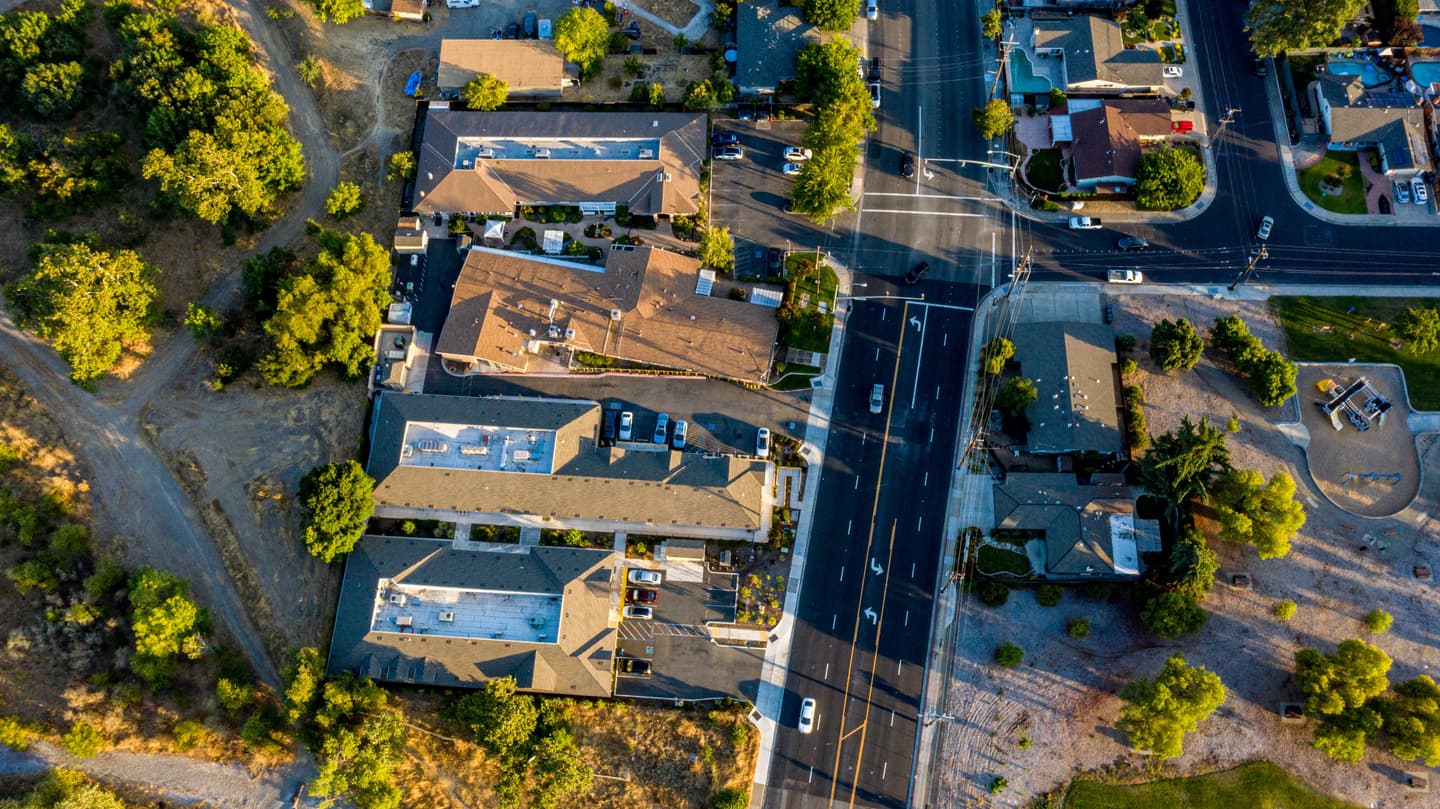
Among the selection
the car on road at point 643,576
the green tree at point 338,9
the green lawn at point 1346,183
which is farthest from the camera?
the green tree at point 338,9

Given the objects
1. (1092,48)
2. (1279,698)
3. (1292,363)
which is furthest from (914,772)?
(1092,48)

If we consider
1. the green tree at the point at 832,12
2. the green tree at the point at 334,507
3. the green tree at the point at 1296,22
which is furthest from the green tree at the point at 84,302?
the green tree at the point at 1296,22

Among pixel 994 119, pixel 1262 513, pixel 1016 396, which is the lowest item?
pixel 1262 513

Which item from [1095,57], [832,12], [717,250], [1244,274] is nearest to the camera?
[717,250]

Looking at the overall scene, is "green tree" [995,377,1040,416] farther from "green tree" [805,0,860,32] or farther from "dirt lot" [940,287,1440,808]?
"green tree" [805,0,860,32]

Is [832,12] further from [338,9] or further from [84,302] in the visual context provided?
[84,302]

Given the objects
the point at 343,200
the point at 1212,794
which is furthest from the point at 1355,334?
the point at 343,200

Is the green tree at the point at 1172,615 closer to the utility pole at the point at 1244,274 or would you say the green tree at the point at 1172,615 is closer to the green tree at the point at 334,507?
the utility pole at the point at 1244,274

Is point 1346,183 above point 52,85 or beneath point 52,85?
above
